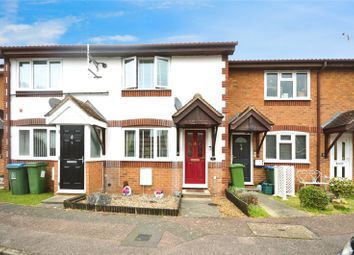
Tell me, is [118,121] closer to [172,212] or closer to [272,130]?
[172,212]

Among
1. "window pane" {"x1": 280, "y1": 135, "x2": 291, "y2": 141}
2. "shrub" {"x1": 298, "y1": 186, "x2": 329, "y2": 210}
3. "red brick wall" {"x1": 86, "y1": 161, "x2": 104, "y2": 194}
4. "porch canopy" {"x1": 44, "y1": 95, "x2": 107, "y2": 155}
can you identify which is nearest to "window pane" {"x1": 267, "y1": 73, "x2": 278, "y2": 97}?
"window pane" {"x1": 280, "y1": 135, "x2": 291, "y2": 141}

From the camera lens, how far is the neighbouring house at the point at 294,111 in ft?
36.7

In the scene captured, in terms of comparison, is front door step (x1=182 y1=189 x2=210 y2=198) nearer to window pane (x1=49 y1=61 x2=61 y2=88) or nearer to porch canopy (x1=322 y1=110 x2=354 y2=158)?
porch canopy (x1=322 y1=110 x2=354 y2=158)

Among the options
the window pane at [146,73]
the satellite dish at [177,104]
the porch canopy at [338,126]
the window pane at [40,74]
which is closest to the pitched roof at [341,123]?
the porch canopy at [338,126]

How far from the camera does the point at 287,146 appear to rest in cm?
1138

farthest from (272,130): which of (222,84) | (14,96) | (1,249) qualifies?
(14,96)

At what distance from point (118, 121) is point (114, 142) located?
896 millimetres

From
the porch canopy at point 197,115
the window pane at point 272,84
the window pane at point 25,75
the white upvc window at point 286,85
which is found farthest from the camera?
the window pane at point 272,84

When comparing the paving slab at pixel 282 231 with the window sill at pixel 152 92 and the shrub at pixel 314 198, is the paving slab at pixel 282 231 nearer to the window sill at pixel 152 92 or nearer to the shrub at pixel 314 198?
the shrub at pixel 314 198

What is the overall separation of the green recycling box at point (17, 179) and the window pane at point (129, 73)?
17.5ft

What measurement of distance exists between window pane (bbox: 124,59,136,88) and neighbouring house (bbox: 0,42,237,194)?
43 millimetres

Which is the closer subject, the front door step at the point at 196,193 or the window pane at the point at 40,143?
the front door step at the point at 196,193

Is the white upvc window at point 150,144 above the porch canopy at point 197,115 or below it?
below

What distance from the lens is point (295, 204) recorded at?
28.2 ft
